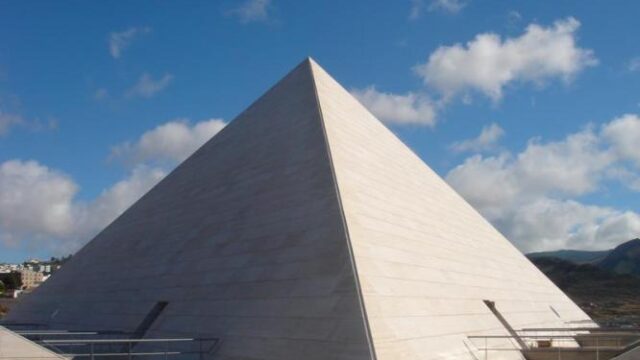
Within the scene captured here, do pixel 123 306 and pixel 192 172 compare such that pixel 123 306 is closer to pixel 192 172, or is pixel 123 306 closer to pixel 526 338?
pixel 192 172

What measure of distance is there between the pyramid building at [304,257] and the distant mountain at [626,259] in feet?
434

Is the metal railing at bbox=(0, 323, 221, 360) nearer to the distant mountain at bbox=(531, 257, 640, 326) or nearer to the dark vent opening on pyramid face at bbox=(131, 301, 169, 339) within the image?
the dark vent opening on pyramid face at bbox=(131, 301, 169, 339)

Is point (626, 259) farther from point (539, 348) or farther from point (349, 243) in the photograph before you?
point (349, 243)

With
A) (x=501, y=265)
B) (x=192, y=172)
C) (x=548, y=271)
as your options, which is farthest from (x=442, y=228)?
(x=548, y=271)

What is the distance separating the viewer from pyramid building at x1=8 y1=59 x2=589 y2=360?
11.1m

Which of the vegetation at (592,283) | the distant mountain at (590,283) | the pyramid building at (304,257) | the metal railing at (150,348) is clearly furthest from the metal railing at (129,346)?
the distant mountain at (590,283)

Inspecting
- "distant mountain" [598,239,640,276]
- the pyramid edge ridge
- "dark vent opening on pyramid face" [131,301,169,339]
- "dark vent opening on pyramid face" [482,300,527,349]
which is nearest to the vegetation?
"distant mountain" [598,239,640,276]

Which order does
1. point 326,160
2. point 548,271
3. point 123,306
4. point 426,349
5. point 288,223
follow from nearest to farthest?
point 426,349 → point 288,223 → point 326,160 → point 123,306 → point 548,271

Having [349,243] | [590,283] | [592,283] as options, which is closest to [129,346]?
[349,243]

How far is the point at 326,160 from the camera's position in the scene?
14.9 meters

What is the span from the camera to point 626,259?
14600 centimetres

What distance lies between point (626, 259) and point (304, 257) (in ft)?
507

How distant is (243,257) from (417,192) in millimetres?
8031

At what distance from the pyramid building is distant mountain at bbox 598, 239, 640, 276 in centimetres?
13222
